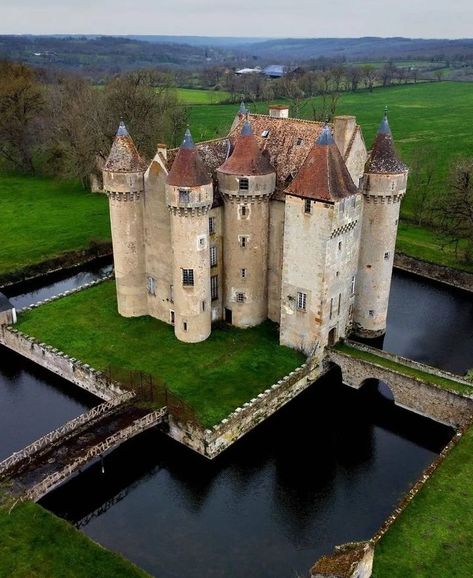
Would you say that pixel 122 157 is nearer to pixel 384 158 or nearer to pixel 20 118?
pixel 384 158

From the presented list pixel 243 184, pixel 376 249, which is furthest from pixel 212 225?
pixel 376 249

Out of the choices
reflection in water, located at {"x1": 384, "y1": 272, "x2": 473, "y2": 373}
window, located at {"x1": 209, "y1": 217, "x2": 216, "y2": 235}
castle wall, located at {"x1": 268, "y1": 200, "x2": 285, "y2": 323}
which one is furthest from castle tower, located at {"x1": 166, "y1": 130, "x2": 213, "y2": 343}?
reflection in water, located at {"x1": 384, "y1": 272, "x2": 473, "y2": 373}

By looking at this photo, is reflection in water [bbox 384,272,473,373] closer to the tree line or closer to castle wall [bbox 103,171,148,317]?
castle wall [bbox 103,171,148,317]

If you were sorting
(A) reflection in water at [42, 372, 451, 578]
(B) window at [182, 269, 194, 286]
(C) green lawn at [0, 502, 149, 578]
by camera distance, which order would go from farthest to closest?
1. (B) window at [182, 269, 194, 286]
2. (A) reflection in water at [42, 372, 451, 578]
3. (C) green lawn at [0, 502, 149, 578]

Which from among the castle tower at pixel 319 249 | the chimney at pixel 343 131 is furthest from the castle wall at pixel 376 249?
the chimney at pixel 343 131

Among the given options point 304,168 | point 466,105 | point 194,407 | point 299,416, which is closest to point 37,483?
point 194,407

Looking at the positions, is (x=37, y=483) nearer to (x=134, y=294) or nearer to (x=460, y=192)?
(x=134, y=294)
